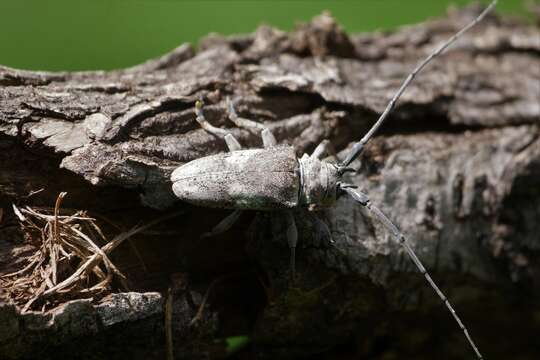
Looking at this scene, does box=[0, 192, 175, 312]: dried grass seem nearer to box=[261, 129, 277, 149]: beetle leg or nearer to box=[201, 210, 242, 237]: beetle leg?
box=[201, 210, 242, 237]: beetle leg

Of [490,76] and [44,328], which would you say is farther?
[490,76]

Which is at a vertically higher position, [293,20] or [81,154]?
[293,20]

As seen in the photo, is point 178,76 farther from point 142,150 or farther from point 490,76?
point 490,76

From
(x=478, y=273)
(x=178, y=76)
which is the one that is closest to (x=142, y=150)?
(x=178, y=76)

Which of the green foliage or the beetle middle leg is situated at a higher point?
the beetle middle leg

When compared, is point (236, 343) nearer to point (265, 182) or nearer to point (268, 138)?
point (265, 182)

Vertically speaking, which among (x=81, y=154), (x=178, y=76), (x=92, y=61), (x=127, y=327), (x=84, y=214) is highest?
(x=92, y=61)

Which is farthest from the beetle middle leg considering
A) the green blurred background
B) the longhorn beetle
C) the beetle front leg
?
the green blurred background
